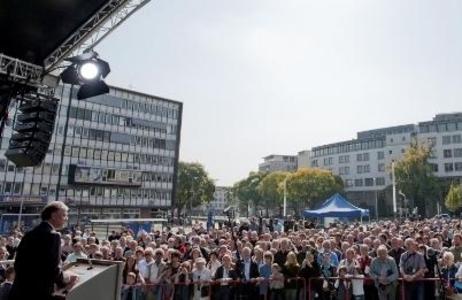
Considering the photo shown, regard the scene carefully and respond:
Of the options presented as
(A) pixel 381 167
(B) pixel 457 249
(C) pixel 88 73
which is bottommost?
(B) pixel 457 249

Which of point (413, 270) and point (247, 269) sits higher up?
point (413, 270)

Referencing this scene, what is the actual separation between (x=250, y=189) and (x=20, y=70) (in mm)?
114446

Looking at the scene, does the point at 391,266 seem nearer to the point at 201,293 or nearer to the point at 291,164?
the point at 201,293

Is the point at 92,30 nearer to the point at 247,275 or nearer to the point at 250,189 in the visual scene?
the point at 247,275

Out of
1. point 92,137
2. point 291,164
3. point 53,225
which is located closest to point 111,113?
point 92,137

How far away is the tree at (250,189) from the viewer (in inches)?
4719

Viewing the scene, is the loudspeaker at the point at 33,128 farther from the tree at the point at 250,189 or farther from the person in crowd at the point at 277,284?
the tree at the point at 250,189

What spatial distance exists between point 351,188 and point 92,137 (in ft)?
202

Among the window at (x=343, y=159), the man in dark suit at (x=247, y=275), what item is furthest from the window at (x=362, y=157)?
the man in dark suit at (x=247, y=275)

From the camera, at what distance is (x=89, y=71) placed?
8.03 m

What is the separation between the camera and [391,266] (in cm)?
885

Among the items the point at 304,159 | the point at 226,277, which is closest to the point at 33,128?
the point at 226,277

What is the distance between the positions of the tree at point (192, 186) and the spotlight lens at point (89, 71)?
76801 mm

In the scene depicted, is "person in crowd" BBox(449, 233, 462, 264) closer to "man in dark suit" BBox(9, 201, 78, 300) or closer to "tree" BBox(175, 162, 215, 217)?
"man in dark suit" BBox(9, 201, 78, 300)
